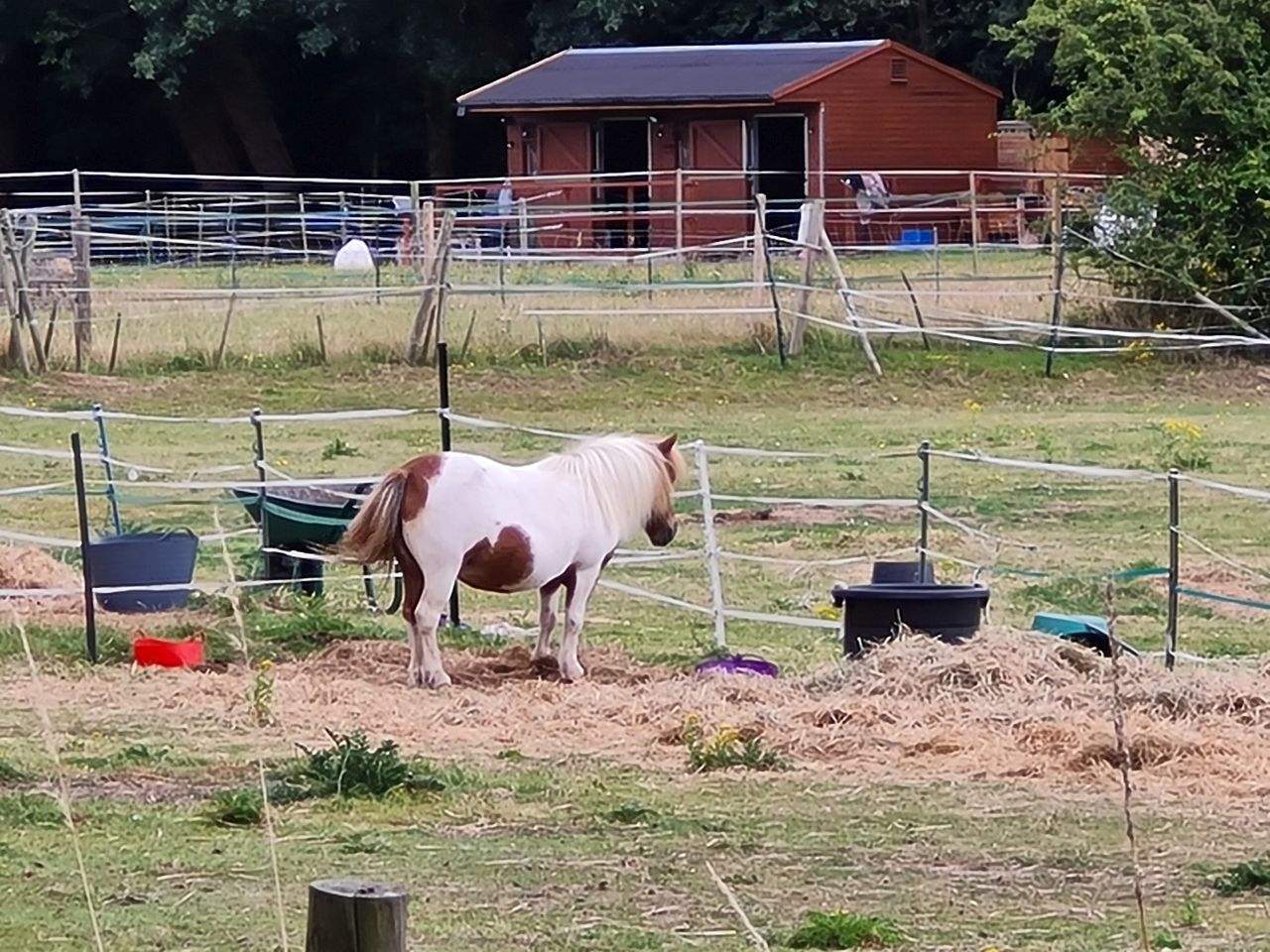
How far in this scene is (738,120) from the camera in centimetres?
3906

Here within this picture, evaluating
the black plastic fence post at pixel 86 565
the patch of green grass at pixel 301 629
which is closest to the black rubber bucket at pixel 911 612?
the patch of green grass at pixel 301 629

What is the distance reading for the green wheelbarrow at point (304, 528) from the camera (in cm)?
1160

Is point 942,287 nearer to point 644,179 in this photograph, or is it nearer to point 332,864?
point 644,179

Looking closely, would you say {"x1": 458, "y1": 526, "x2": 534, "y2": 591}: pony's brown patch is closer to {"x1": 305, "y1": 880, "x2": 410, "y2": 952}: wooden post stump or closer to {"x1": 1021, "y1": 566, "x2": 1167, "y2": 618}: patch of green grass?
{"x1": 1021, "y1": 566, "x2": 1167, "y2": 618}: patch of green grass

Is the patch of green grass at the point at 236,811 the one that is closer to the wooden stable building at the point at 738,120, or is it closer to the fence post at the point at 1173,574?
the fence post at the point at 1173,574

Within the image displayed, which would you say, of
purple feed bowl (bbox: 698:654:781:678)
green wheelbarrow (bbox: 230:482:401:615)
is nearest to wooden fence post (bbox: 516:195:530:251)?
green wheelbarrow (bbox: 230:482:401:615)

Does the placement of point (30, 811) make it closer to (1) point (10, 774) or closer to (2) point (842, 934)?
(1) point (10, 774)

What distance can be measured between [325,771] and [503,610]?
4.93 m

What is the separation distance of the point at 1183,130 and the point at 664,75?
15.6 m

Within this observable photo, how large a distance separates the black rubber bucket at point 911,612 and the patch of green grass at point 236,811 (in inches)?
131

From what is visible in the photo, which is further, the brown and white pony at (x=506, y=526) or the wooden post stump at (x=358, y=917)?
the brown and white pony at (x=506, y=526)

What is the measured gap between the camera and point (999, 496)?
15.9m

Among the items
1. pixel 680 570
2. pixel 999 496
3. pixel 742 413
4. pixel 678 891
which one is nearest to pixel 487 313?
pixel 742 413

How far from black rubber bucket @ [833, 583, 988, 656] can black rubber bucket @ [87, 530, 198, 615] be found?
3.23 meters
